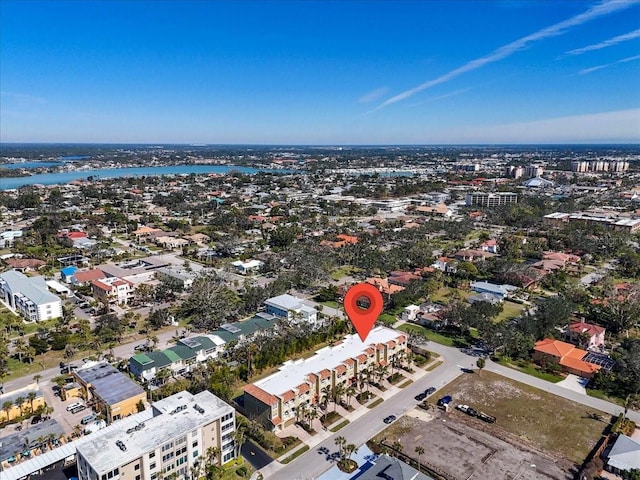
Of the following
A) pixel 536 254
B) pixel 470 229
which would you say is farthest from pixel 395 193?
pixel 536 254

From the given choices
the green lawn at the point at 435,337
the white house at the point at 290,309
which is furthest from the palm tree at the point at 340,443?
the white house at the point at 290,309

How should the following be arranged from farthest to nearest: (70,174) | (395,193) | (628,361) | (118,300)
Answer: (70,174)
(395,193)
(118,300)
(628,361)

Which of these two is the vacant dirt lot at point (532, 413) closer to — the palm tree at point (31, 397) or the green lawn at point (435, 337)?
the green lawn at point (435, 337)

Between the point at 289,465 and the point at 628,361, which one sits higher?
the point at 628,361

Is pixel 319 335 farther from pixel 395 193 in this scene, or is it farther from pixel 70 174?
pixel 70 174

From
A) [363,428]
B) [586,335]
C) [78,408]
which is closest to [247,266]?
[78,408]

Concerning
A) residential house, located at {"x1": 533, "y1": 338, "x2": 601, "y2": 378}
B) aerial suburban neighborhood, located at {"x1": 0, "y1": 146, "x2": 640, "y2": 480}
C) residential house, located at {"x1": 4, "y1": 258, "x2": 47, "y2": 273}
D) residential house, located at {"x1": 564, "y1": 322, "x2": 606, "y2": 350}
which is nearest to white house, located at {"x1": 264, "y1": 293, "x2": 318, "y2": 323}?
aerial suburban neighborhood, located at {"x1": 0, "y1": 146, "x2": 640, "y2": 480}
